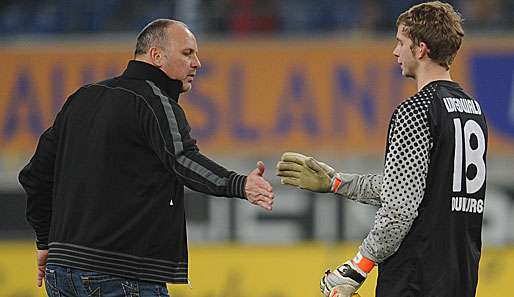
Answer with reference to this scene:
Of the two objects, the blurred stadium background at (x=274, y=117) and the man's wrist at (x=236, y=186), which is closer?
the man's wrist at (x=236, y=186)

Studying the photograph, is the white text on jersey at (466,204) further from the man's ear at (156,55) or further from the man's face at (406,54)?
the man's ear at (156,55)

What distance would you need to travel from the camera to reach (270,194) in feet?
14.5

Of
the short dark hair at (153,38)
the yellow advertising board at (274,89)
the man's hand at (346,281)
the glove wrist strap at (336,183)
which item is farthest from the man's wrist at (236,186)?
the yellow advertising board at (274,89)

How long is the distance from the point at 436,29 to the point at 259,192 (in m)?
0.88

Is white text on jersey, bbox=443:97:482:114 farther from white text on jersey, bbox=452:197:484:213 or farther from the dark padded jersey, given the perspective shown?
white text on jersey, bbox=452:197:484:213

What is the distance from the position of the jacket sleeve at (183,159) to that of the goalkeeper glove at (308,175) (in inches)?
9.0

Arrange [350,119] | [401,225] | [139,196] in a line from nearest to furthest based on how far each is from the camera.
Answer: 1. [401,225]
2. [139,196]
3. [350,119]

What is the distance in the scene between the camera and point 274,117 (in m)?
10.3

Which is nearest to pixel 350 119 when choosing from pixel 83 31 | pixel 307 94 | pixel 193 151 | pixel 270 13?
pixel 307 94

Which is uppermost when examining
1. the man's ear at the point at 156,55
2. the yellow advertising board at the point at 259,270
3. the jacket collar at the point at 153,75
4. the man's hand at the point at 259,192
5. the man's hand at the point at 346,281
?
the man's ear at the point at 156,55

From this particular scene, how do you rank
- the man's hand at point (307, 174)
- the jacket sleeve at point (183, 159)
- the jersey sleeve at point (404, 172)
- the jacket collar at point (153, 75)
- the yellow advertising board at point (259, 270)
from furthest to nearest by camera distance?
the yellow advertising board at point (259, 270), the jacket collar at point (153, 75), the man's hand at point (307, 174), the jacket sleeve at point (183, 159), the jersey sleeve at point (404, 172)

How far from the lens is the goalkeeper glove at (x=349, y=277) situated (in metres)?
4.33

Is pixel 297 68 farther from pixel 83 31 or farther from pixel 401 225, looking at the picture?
pixel 401 225

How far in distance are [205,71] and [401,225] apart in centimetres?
629
